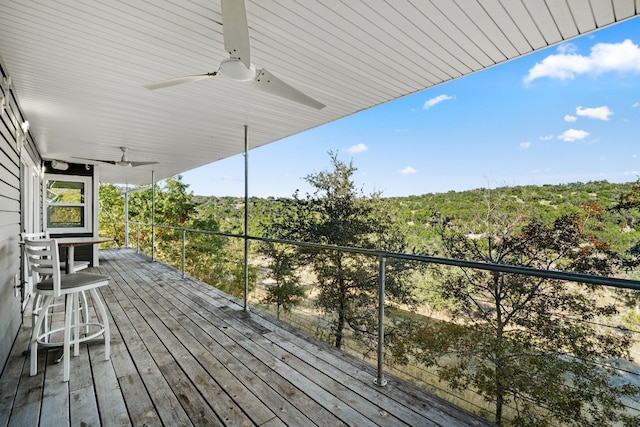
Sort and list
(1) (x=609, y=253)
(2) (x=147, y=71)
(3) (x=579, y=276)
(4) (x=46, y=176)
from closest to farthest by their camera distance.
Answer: (3) (x=579, y=276)
(2) (x=147, y=71)
(1) (x=609, y=253)
(4) (x=46, y=176)

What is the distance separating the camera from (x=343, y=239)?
30.0 feet

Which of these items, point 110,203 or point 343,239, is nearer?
point 343,239

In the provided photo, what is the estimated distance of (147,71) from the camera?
2549 millimetres

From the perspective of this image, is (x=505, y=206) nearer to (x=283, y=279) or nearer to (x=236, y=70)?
(x=283, y=279)

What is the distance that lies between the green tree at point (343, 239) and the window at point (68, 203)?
4971 millimetres

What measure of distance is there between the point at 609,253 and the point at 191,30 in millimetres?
6891

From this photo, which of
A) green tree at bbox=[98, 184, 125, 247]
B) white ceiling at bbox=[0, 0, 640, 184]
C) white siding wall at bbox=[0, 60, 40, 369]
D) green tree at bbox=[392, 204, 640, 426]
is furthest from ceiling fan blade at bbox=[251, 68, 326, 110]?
green tree at bbox=[98, 184, 125, 247]

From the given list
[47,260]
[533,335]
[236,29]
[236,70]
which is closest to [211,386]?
[47,260]

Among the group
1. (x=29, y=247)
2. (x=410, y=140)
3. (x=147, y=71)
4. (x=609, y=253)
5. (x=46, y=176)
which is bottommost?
(x=609, y=253)

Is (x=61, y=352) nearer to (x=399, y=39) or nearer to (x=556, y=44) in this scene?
(x=399, y=39)

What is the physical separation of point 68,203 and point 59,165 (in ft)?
2.80

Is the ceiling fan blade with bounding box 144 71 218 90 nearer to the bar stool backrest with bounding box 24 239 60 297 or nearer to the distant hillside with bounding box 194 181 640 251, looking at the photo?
the bar stool backrest with bounding box 24 239 60 297

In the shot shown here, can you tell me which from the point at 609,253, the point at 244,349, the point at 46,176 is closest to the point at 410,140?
the point at 609,253

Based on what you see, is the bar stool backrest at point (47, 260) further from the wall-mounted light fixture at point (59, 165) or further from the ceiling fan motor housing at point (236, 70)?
the wall-mounted light fixture at point (59, 165)
